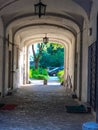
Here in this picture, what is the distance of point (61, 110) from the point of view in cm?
1213

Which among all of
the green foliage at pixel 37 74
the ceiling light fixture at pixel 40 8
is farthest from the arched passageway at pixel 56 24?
the green foliage at pixel 37 74

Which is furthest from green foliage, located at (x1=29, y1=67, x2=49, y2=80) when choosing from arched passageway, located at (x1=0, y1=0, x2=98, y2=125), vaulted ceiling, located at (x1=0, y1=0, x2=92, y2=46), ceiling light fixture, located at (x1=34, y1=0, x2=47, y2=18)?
ceiling light fixture, located at (x1=34, y1=0, x2=47, y2=18)

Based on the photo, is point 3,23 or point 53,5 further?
point 3,23

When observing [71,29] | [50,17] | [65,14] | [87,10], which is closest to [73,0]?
[87,10]

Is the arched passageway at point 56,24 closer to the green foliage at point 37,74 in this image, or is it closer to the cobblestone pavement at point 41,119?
the cobblestone pavement at point 41,119

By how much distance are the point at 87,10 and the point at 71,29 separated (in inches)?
242

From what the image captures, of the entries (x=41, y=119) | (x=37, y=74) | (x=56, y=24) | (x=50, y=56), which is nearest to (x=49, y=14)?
(x=56, y=24)

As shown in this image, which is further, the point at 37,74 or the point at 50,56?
the point at 50,56

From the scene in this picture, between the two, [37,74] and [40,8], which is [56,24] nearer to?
[40,8]

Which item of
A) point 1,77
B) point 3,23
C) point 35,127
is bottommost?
point 35,127

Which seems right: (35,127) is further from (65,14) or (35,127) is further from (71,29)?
(71,29)

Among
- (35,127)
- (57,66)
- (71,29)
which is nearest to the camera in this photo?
(35,127)

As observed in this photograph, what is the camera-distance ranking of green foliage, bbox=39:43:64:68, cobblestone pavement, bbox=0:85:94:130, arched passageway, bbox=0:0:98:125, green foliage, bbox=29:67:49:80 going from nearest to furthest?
1. cobblestone pavement, bbox=0:85:94:130
2. arched passageway, bbox=0:0:98:125
3. green foliage, bbox=29:67:49:80
4. green foliage, bbox=39:43:64:68

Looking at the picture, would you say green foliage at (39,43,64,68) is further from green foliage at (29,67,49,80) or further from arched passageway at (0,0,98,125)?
arched passageway at (0,0,98,125)
